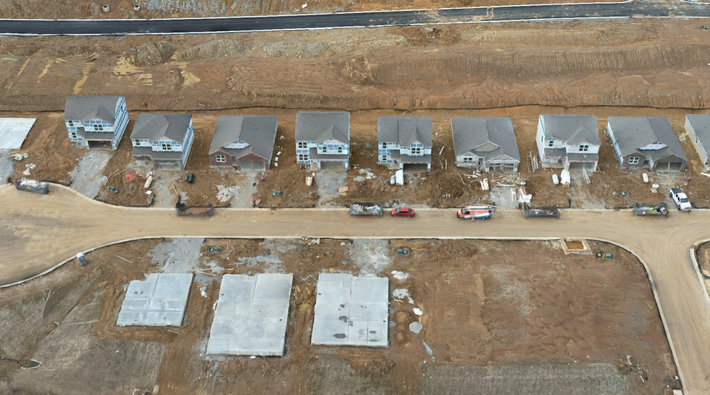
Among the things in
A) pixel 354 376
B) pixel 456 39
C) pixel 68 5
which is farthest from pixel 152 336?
pixel 68 5

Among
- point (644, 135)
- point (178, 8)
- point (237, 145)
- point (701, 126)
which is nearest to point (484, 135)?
point (644, 135)

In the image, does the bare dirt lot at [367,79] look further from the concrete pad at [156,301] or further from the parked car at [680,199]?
the concrete pad at [156,301]

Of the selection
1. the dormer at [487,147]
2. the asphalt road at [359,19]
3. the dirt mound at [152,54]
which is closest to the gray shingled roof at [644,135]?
the dormer at [487,147]

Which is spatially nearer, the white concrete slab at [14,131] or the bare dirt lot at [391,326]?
the bare dirt lot at [391,326]

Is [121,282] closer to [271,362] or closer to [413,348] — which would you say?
[271,362]

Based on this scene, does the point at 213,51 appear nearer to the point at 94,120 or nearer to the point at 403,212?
the point at 94,120

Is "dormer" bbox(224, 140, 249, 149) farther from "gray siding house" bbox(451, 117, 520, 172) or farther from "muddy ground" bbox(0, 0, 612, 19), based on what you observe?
"muddy ground" bbox(0, 0, 612, 19)

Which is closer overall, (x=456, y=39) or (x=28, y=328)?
(x=28, y=328)
